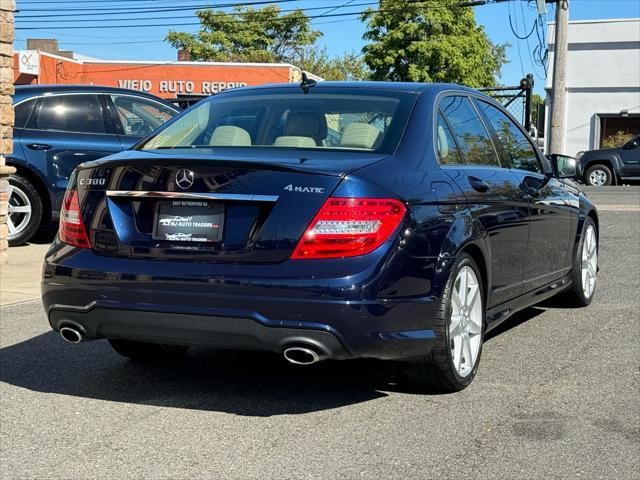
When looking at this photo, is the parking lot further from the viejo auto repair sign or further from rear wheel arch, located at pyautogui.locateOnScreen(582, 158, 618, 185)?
the viejo auto repair sign

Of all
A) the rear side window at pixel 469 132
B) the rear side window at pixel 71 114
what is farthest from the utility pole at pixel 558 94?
the rear side window at pixel 469 132

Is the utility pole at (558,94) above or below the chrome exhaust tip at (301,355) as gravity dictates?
above

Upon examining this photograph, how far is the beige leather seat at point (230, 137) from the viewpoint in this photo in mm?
4828

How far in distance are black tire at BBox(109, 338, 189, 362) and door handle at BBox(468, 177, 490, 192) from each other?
1.94 metres

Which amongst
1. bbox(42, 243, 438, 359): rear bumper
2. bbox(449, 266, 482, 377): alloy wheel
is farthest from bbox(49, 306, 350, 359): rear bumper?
bbox(449, 266, 482, 377): alloy wheel

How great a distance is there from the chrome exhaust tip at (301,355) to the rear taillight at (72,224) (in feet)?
3.81

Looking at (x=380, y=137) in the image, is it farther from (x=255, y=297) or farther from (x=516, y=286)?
(x=516, y=286)

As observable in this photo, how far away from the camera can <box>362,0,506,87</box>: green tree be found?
154 feet

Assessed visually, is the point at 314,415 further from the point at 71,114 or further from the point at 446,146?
the point at 71,114

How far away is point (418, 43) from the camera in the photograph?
46.9 metres

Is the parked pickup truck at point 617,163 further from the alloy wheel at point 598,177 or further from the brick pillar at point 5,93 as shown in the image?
the brick pillar at point 5,93

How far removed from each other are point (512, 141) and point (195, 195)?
2.80 meters

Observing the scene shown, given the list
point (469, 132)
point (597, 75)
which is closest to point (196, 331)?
point (469, 132)

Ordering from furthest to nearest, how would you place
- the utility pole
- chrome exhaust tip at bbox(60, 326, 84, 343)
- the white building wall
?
the white building wall, the utility pole, chrome exhaust tip at bbox(60, 326, 84, 343)
